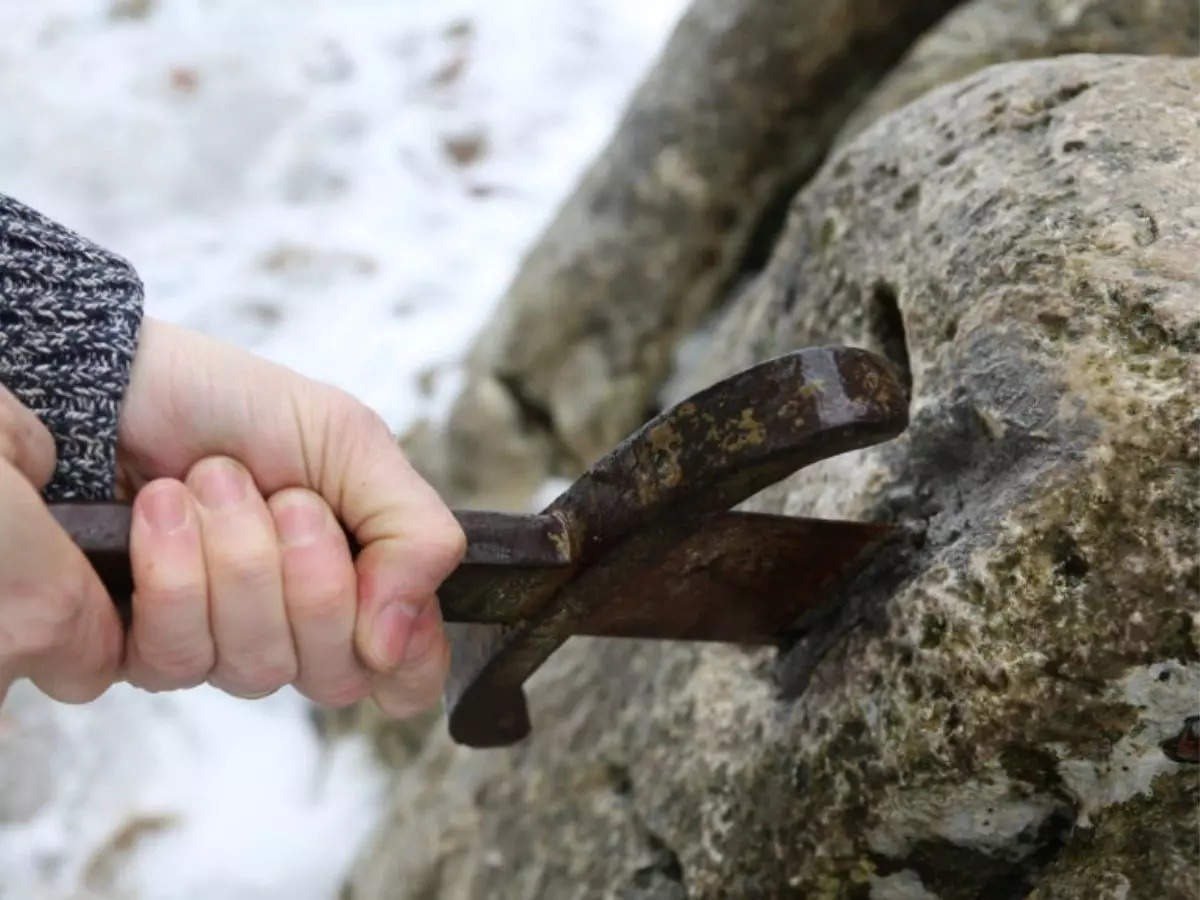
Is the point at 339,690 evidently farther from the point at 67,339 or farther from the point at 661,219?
the point at 661,219

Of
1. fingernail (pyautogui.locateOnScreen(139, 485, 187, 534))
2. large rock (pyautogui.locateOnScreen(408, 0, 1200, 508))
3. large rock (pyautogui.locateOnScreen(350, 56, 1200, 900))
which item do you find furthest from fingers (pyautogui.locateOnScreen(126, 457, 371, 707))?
large rock (pyautogui.locateOnScreen(408, 0, 1200, 508))

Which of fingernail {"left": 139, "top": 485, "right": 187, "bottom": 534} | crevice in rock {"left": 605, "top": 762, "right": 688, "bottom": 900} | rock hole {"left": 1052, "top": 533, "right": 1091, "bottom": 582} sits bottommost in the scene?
crevice in rock {"left": 605, "top": 762, "right": 688, "bottom": 900}

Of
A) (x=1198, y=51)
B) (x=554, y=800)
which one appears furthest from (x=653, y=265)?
(x=554, y=800)

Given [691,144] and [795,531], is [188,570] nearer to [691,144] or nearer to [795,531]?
[795,531]

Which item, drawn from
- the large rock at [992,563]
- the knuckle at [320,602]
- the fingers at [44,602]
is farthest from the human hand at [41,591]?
the large rock at [992,563]

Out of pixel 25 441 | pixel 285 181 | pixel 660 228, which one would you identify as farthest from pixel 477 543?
pixel 285 181

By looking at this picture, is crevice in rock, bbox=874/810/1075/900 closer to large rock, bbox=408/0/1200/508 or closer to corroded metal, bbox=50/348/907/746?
corroded metal, bbox=50/348/907/746

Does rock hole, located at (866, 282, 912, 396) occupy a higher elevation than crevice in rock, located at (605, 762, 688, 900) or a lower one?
higher
